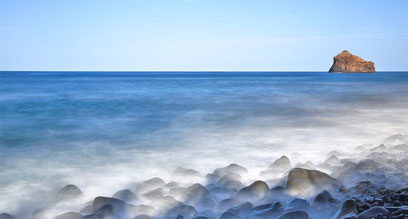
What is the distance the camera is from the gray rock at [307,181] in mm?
4102

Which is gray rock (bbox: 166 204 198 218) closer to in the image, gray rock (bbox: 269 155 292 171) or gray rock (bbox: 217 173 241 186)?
gray rock (bbox: 217 173 241 186)

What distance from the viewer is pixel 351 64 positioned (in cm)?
12362

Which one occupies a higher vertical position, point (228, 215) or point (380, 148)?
point (380, 148)

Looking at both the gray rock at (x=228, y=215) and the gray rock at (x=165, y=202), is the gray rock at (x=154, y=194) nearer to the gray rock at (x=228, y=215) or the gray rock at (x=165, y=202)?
the gray rock at (x=165, y=202)

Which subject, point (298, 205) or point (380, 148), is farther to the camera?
point (380, 148)

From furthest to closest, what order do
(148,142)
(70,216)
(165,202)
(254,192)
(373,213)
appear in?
(148,142) < (254,192) < (165,202) < (70,216) < (373,213)

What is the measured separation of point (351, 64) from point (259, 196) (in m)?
136

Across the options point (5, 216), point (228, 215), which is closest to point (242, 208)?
point (228, 215)

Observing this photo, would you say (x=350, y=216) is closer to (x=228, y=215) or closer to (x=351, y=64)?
(x=228, y=215)

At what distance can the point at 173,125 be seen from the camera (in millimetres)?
10078

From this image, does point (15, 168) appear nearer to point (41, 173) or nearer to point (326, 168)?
point (41, 173)

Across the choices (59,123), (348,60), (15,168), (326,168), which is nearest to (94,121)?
(59,123)

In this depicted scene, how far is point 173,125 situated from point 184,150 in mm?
3422

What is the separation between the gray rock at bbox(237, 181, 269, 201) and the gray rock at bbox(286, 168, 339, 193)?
1.20 ft
